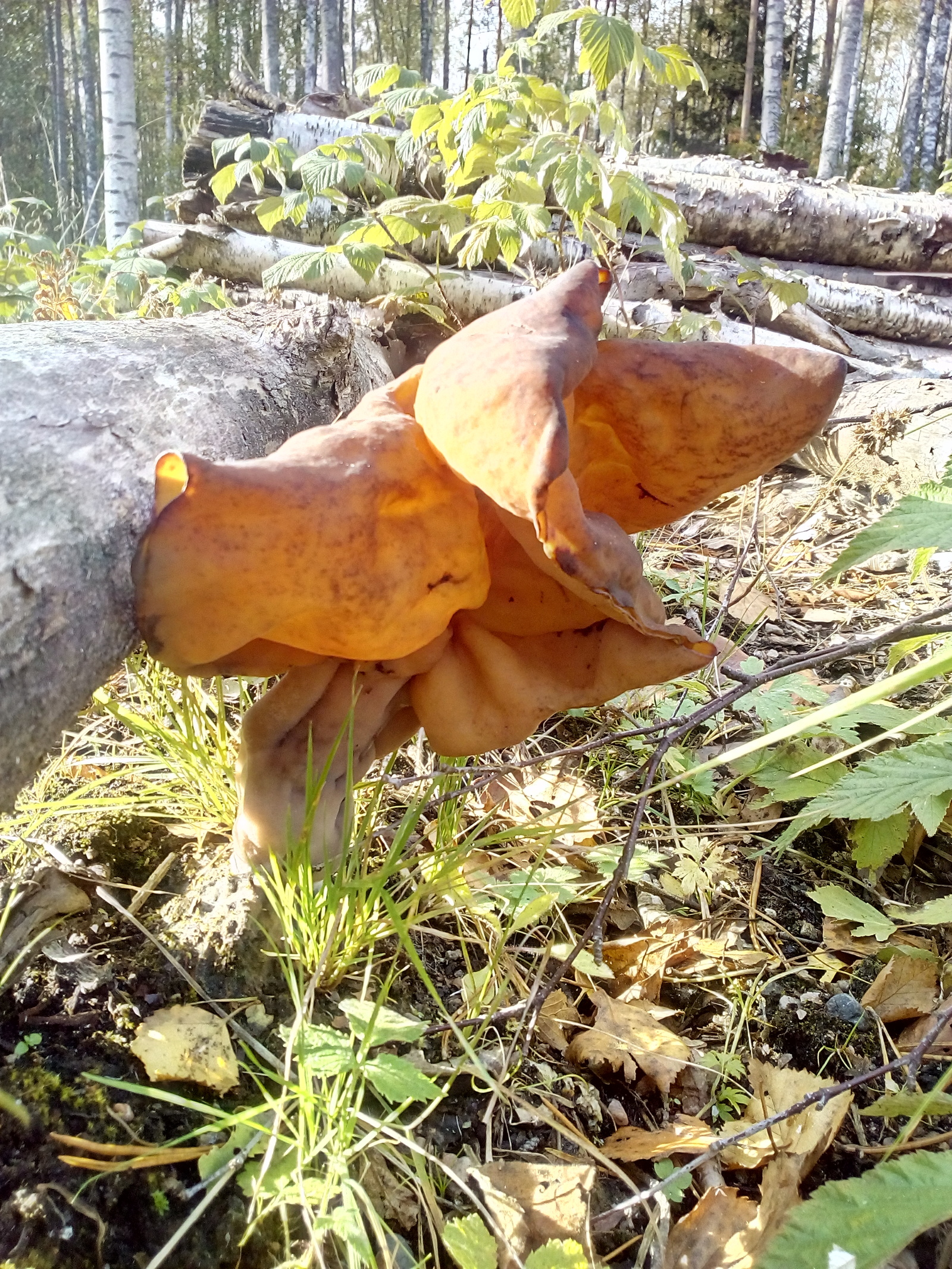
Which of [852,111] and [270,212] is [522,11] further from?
[852,111]

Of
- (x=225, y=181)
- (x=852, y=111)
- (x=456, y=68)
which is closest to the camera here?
(x=225, y=181)

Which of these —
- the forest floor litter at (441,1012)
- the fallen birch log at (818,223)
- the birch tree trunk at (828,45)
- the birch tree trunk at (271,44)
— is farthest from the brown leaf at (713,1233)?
the birch tree trunk at (828,45)

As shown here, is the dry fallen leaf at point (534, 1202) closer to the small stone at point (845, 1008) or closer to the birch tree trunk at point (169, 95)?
the small stone at point (845, 1008)

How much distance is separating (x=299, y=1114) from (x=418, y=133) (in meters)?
2.28

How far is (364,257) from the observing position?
6.46 ft

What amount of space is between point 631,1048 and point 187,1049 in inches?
20.2

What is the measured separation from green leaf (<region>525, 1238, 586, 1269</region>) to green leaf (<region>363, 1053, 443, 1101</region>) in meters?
0.15

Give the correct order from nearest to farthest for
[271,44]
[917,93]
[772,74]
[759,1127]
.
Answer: [759,1127], [772,74], [271,44], [917,93]

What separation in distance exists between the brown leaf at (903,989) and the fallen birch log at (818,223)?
13.1ft

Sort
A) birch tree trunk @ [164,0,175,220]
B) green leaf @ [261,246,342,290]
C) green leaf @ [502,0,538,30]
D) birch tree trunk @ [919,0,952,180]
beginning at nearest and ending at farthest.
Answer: green leaf @ [261,246,342,290] → green leaf @ [502,0,538,30] → birch tree trunk @ [919,0,952,180] → birch tree trunk @ [164,0,175,220]

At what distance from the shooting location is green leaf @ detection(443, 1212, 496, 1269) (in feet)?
2.34

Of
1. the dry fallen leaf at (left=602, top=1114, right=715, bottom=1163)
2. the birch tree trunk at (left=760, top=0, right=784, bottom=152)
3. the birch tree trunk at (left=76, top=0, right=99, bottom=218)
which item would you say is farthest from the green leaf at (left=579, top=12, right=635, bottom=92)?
the birch tree trunk at (left=76, top=0, right=99, bottom=218)

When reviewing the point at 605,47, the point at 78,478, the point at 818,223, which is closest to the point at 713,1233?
the point at 78,478

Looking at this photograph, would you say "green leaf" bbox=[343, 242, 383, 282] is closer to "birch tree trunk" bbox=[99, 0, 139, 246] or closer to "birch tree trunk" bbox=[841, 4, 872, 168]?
"birch tree trunk" bbox=[99, 0, 139, 246]
